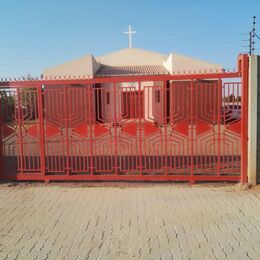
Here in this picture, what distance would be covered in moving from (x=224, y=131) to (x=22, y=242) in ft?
14.0

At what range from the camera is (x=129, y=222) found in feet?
15.5

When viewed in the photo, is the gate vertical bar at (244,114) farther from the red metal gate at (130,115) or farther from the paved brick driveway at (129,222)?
the paved brick driveway at (129,222)

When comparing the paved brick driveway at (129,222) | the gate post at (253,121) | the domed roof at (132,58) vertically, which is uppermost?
the domed roof at (132,58)

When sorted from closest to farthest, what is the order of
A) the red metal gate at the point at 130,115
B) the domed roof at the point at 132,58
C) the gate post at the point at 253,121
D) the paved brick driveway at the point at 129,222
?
the paved brick driveway at the point at 129,222
the gate post at the point at 253,121
the red metal gate at the point at 130,115
the domed roof at the point at 132,58

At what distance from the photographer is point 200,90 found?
6500 mm

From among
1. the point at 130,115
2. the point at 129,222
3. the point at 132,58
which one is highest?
the point at 132,58

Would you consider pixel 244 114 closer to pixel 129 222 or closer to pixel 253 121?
pixel 253 121

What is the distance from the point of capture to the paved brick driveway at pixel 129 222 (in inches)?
153

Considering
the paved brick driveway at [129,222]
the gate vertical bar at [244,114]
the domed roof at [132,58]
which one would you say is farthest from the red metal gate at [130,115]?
the domed roof at [132,58]

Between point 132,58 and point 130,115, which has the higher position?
point 132,58

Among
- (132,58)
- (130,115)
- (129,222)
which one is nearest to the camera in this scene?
(129,222)

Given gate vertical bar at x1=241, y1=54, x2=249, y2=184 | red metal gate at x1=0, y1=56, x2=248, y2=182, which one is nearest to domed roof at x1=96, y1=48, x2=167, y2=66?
red metal gate at x1=0, y1=56, x2=248, y2=182

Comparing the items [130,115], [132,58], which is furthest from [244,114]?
[132,58]

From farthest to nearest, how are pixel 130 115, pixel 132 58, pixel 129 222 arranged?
pixel 132 58, pixel 130 115, pixel 129 222
